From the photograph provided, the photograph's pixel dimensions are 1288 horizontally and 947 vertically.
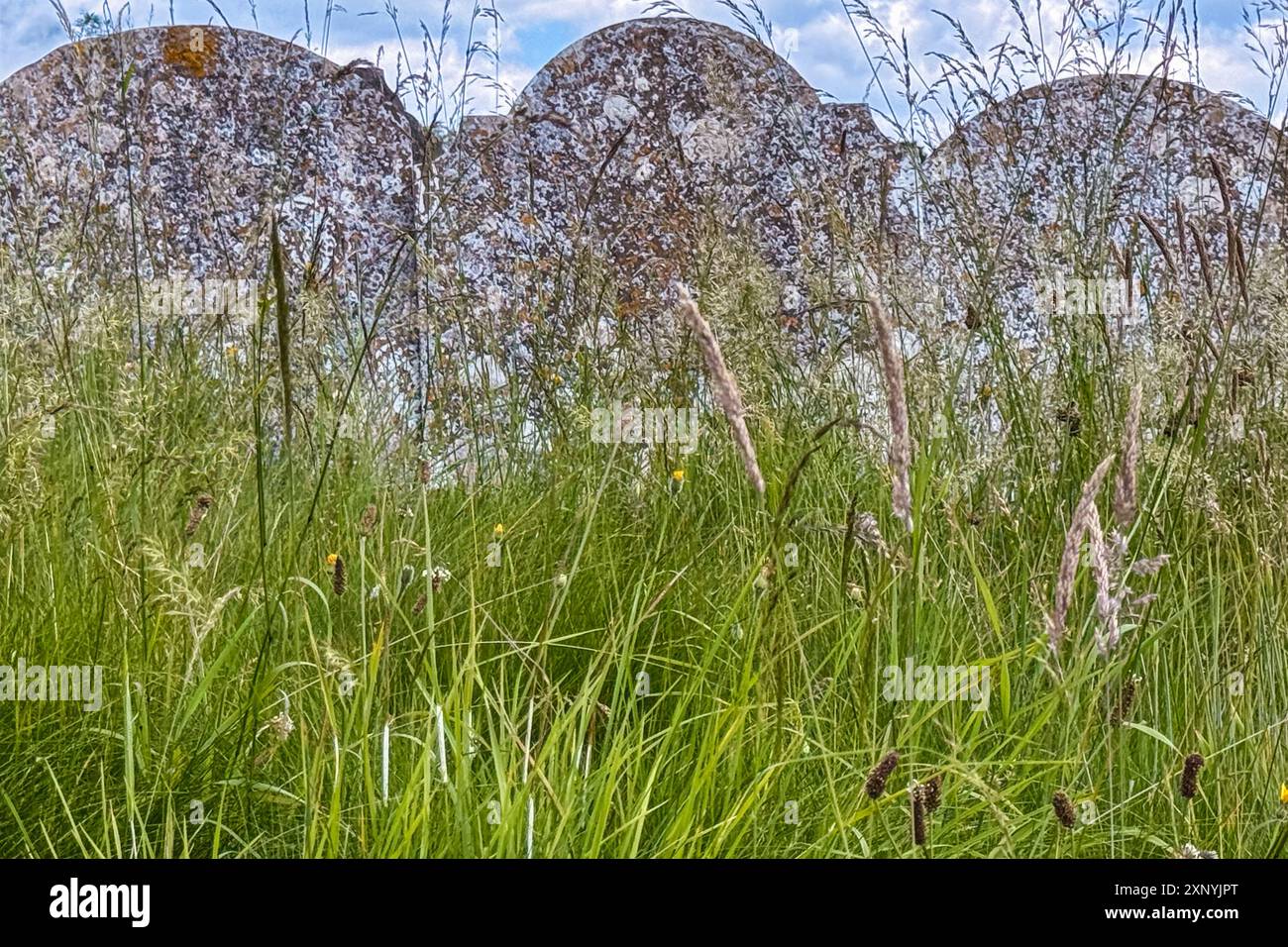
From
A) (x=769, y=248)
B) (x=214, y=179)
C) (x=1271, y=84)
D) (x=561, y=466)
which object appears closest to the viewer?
(x=1271, y=84)

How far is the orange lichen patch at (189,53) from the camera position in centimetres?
365

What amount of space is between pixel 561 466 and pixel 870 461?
0.66 m

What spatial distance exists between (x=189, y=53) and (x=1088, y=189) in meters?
2.70

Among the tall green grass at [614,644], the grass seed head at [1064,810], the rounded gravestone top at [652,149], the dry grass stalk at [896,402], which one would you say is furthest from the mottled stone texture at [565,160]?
the grass seed head at [1064,810]

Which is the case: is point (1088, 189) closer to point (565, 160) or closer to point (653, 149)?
point (653, 149)

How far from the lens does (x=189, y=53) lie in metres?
3.66

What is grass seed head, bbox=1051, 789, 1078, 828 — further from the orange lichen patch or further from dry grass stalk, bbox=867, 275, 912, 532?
the orange lichen patch

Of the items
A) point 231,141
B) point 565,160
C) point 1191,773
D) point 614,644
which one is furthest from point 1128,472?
point 231,141

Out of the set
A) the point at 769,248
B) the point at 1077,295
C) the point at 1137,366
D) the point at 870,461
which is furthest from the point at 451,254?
the point at 1137,366

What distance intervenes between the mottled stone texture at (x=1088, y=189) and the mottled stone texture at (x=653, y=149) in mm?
472

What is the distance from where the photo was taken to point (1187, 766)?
4.06 feet
